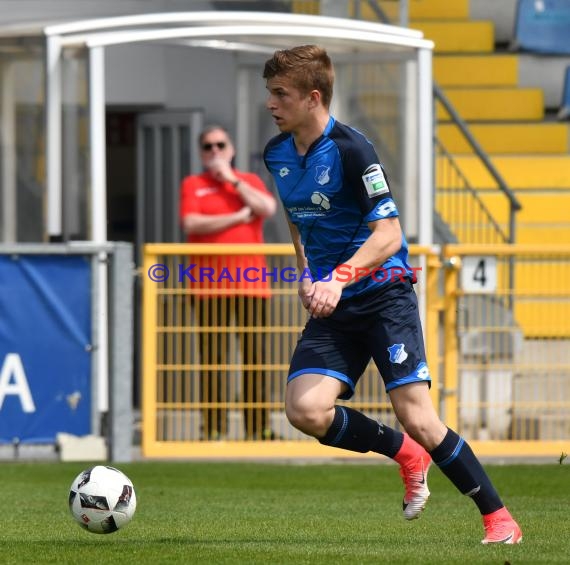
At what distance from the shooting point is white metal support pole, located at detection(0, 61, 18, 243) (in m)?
14.3

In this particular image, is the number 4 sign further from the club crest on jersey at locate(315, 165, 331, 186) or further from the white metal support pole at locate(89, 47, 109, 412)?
the club crest on jersey at locate(315, 165, 331, 186)

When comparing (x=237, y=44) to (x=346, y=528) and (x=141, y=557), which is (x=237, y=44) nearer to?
(x=346, y=528)

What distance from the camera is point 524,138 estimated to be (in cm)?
1834

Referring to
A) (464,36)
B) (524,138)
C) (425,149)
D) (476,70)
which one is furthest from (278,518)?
(464,36)

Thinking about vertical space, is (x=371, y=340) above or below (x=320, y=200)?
below

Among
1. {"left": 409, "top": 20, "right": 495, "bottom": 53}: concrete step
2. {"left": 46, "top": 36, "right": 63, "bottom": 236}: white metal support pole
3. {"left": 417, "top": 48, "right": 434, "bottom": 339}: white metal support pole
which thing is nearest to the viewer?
{"left": 46, "top": 36, "right": 63, "bottom": 236}: white metal support pole

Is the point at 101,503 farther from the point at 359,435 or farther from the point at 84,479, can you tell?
the point at 359,435

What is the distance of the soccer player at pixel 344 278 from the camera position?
705 centimetres

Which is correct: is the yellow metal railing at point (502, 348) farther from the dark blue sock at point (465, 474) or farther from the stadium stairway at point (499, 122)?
the stadium stairway at point (499, 122)

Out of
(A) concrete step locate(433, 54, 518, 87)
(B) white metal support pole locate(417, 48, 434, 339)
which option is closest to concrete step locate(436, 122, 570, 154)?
(A) concrete step locate(433, 54, 518, 87)

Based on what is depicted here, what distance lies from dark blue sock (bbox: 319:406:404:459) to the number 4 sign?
452 cm

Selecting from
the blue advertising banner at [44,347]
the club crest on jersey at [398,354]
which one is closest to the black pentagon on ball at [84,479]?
the club crest on jersey at [398,354]

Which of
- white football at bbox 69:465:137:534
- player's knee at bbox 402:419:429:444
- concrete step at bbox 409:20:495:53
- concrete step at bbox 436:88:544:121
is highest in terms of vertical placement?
concrete step at bbox 409:20:495:53

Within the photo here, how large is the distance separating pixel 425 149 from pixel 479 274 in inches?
69.7
